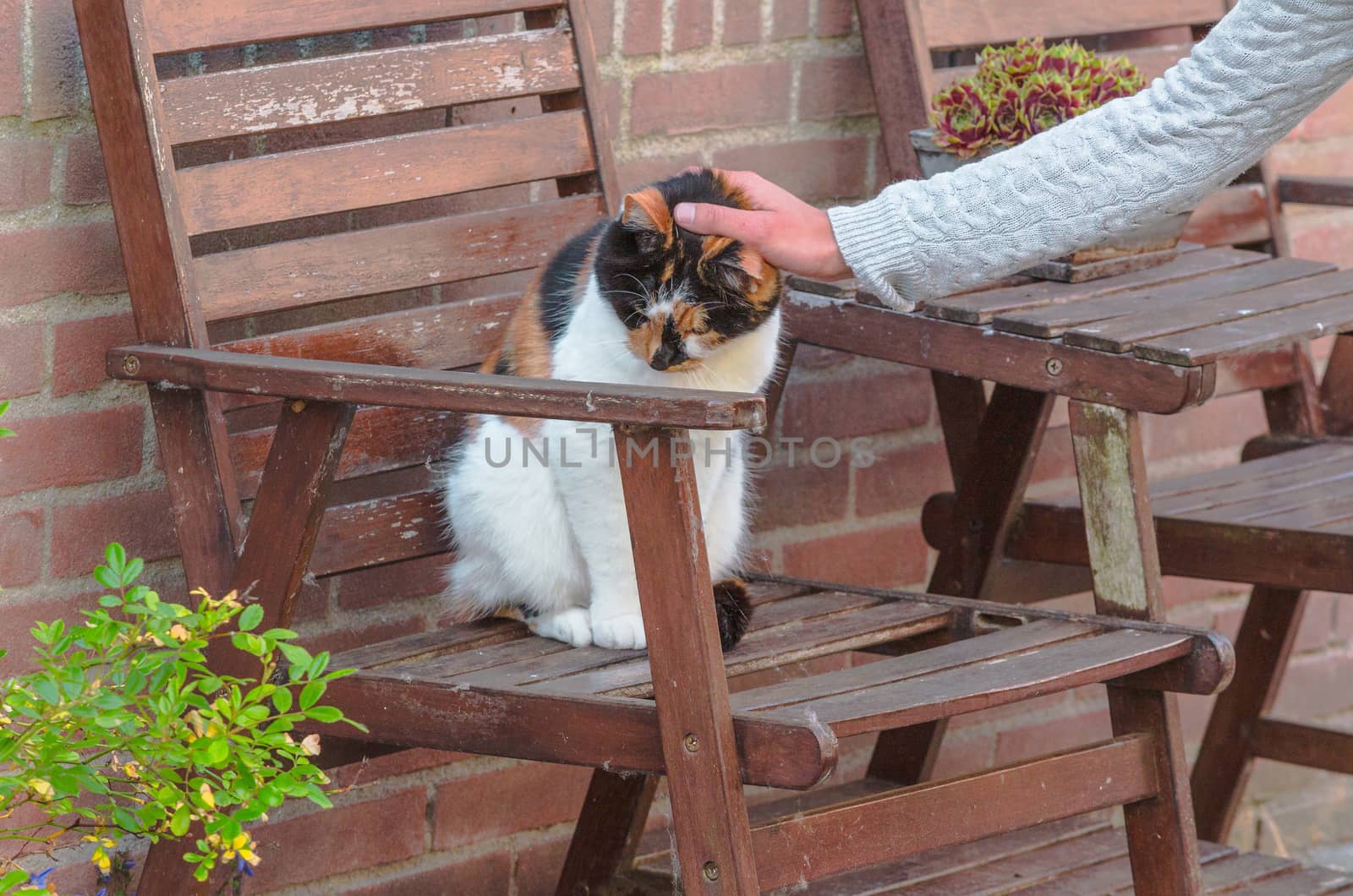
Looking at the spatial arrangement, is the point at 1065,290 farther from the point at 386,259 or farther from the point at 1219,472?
the point at 386,259

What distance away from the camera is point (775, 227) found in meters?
1.40

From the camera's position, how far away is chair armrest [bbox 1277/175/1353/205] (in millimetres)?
2135

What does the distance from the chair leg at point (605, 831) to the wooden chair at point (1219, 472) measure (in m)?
0.42

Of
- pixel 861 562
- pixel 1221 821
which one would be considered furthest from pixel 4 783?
pixel 1221 821

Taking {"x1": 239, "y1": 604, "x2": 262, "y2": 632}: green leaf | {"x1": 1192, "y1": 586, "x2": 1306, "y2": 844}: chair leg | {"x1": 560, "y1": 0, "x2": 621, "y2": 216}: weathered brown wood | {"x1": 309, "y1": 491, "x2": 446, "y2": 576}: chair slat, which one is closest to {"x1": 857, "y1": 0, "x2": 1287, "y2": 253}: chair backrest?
{"x1": 560, "y1": 0, "x2": 621, "y2": 216}: weathered brown wood

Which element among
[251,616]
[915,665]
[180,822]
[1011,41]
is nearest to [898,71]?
[1011,41]

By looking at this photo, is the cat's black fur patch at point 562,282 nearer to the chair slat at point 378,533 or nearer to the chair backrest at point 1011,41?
the chair slat at point 378,533

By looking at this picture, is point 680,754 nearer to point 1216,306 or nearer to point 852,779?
point 1216,306

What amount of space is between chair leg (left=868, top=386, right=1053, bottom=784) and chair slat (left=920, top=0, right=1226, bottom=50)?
0.45 m

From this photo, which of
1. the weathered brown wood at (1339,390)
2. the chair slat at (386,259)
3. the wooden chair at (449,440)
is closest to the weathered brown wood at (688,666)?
the wooden chair at (449,440)

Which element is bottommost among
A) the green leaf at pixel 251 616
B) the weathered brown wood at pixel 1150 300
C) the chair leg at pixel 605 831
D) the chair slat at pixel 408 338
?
the chair leg at pixel 605 831

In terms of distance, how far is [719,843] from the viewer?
1.17 meters

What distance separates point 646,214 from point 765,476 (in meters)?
Answer: 0.76

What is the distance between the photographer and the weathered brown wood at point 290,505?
1320 millimetres
